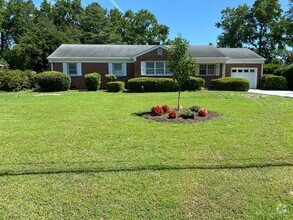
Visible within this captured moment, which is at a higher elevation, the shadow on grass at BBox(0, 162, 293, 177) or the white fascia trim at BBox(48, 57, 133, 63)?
the white fascia trim at BBox(48, 57, 133, 63)

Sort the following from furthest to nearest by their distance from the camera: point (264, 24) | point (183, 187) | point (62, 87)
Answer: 1. point (264, 24)
2. point (62, 87)
3. point (183, 187)

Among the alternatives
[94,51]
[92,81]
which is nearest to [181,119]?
[92,81]

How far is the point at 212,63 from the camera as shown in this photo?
21672 mm

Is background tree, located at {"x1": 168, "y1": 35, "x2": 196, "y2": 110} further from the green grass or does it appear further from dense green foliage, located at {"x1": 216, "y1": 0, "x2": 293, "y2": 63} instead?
dense green foliage, located at {"x1": 216, "y1": 0, "x2": 293, "y2": 63}

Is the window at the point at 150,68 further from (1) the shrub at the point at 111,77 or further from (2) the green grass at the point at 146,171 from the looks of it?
(2) the green grass at the point at 146,171

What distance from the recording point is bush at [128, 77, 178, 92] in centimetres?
1753

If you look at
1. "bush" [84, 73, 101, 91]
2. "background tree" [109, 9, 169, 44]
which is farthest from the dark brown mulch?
"background tree" [109, 9, 169, 44]

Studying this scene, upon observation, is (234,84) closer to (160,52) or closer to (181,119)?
(160,52)

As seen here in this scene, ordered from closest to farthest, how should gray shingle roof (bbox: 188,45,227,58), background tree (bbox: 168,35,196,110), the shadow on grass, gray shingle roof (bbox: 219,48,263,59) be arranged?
the shadow on grass < background tree (bbox: 168,35,196,110) < gray shingle roof (bbox: 188,45,227,58) < gray shingle roof (bbox: 219,48,263,59)

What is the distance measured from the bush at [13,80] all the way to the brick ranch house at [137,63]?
107 inches

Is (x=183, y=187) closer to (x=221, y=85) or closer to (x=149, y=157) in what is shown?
(x=149, y=157)

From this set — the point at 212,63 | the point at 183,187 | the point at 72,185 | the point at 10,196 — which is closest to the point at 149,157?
the point at 183,187

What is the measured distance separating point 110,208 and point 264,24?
142 feet

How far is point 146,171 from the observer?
397cm
